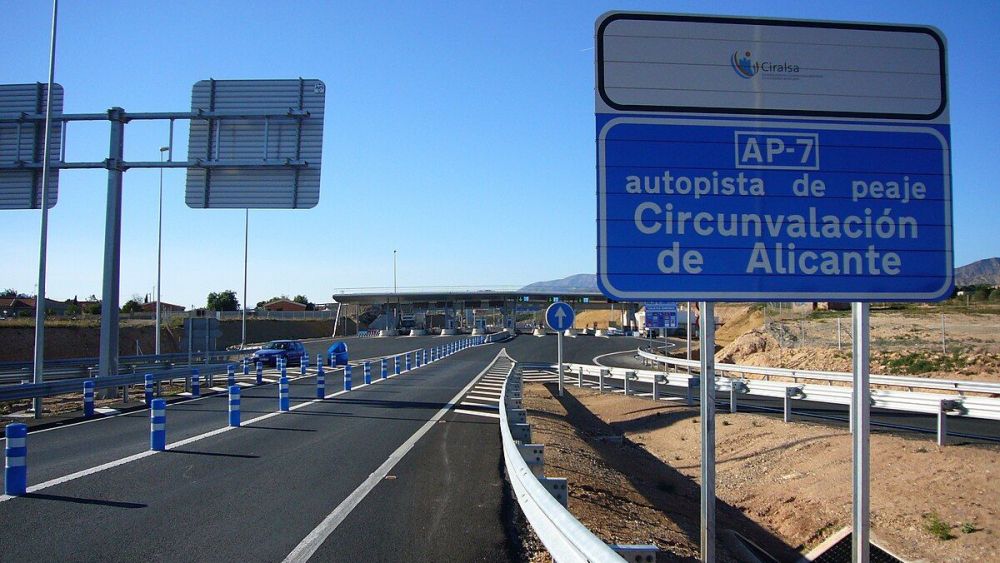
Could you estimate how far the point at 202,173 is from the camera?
821 inches

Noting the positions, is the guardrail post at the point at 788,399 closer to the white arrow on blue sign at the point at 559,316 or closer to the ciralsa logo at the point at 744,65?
the white arrow on blue sign at the point at 559,316

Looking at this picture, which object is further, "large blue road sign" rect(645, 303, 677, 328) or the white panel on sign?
"large blue road sign" rect(645, 303, 677, 328)

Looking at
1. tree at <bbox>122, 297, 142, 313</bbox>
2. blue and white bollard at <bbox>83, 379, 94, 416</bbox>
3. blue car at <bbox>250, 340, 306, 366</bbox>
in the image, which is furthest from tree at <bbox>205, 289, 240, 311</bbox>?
blue and white bollard at <bbox>83, 379, 94, 416</bbox>

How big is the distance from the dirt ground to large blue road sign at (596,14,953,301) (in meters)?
3.63

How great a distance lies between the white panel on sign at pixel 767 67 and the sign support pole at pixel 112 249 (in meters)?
20.0

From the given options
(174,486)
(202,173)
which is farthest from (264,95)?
(174,486)

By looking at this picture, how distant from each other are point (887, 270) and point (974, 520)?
5756 mm

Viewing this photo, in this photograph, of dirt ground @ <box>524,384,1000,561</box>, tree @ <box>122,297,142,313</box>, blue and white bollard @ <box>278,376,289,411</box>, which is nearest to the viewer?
dirt ground @ <box>524,384,1000,561</box>

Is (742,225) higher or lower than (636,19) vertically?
lower

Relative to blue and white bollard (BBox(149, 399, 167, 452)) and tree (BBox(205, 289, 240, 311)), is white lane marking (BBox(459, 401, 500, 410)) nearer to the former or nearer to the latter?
blue and white bollard (BBox(149, 399, 167, 452))

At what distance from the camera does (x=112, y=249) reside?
21.3m

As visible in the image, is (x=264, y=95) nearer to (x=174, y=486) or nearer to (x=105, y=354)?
(x=105, y=354)

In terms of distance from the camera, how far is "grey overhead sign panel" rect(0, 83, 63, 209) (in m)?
20.8

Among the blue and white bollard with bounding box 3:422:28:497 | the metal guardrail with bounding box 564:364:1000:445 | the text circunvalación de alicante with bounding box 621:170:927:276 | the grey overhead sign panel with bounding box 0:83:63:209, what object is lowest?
the blue and white bollard with bounding box 3:422:28:497
